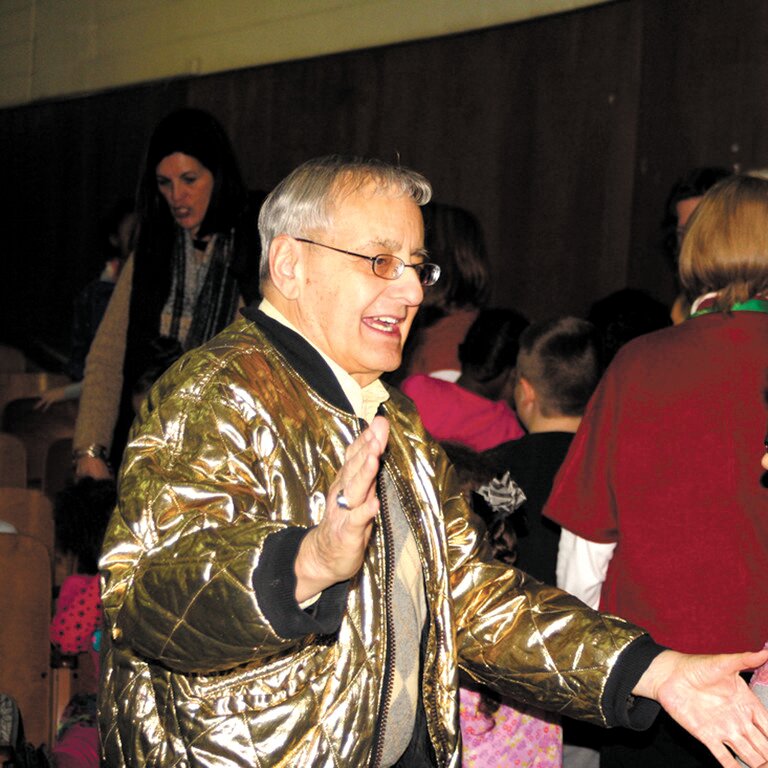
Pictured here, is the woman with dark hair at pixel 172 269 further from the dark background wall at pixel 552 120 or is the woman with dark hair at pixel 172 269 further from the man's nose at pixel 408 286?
the dark background wall at pixel 552 120

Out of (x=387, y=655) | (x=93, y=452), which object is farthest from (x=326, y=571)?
(x=93, y=452)

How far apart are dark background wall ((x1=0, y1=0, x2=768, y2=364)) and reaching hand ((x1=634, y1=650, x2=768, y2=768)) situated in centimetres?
338

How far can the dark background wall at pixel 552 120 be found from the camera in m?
4.90

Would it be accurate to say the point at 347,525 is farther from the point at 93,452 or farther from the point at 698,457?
the point at 93,452

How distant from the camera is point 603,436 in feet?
8.30

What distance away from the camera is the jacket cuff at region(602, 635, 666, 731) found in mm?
1713

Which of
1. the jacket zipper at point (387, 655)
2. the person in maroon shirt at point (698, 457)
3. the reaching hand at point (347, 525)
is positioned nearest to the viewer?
A: the reaching hand at point (347, 525)

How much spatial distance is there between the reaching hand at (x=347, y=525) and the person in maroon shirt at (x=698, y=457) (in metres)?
1.28

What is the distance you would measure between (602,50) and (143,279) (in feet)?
9.50

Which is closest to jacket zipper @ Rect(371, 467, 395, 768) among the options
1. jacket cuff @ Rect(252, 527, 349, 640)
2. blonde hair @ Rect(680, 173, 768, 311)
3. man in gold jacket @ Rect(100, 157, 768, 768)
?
man in gold jacket @ Rect(100, 157, 768, 768)

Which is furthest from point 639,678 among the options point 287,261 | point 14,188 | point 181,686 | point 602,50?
point 14,188

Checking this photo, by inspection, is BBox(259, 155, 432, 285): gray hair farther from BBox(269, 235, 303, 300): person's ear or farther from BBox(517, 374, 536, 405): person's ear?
BBox(517, 374, 536, 405): person's ear

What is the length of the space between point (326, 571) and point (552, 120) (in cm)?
472

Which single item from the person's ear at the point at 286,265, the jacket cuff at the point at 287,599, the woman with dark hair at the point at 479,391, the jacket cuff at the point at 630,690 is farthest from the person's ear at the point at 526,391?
the jacket cuff at the point at 287,599
